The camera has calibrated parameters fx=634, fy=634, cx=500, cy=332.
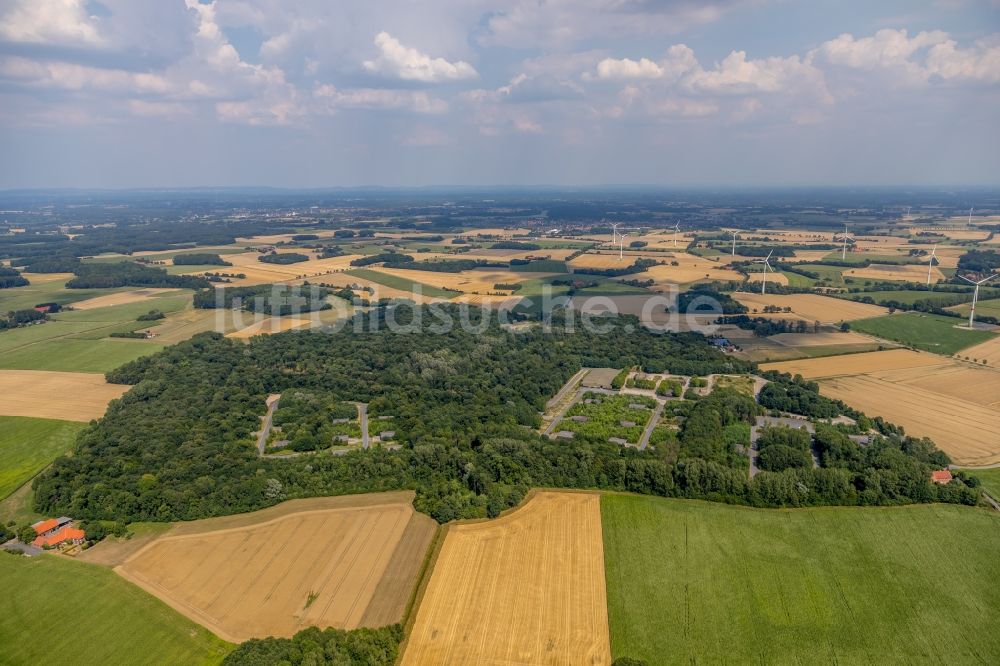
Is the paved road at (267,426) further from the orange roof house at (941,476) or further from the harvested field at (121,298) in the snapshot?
the harvested field at (121,298)

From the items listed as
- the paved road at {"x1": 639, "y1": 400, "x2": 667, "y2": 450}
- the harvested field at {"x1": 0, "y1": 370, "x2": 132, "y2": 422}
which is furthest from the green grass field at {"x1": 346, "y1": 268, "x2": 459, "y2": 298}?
the paved road at {"x1": 639, "y1": 400, "x2": 667, "y2": 450}

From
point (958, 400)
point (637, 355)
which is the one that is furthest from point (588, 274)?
point (958, 400)

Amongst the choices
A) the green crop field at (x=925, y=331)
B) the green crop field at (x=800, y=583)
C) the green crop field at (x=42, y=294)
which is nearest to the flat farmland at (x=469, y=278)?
the green crop field at (x=42, y=294)

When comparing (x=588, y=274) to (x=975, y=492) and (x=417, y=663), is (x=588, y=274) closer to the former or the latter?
(x=975, y=492)

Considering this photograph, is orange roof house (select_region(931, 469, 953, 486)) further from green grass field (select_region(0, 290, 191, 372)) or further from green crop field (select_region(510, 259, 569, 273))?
green crop field (select_region(510, 259, 569, 273))

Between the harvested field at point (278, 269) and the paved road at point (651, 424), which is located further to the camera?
the harvested field at point (278, 269)

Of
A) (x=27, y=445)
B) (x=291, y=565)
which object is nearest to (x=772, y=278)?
(x=291, y=565)
